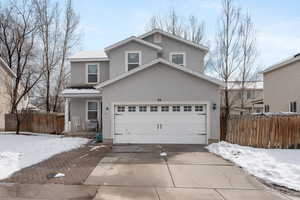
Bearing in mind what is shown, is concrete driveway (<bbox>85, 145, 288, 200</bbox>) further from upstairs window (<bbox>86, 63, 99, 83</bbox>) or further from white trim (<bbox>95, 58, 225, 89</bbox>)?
upstairs window (<bbox>86, 63, 99, 83</bbox>)

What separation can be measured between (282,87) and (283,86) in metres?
0.14

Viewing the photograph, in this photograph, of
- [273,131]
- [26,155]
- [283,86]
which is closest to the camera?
[26,155]

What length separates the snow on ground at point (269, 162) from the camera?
21.9ft

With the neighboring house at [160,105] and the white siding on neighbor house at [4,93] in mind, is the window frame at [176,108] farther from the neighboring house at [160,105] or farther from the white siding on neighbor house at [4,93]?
the white siding on neighbor house at [4,93]

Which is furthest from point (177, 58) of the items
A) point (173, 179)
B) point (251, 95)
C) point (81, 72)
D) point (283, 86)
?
point (251, 95)

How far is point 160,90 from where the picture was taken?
13.1m

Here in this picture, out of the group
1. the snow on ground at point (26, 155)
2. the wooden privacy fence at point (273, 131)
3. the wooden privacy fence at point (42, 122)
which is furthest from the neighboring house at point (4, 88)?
the wooden privacy fence at point (273, 131)

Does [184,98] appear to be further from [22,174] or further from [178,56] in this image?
[22,174]

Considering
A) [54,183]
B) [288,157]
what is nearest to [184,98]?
[288,157]

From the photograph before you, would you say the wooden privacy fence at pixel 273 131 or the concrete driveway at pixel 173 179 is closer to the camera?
the concrete driveway at pixel 173 179

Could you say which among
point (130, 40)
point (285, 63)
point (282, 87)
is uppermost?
point (130, 40)

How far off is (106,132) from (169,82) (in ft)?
15.3

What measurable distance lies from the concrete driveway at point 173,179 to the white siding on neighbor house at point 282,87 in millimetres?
9548

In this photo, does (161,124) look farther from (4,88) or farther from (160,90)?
(4,88)
